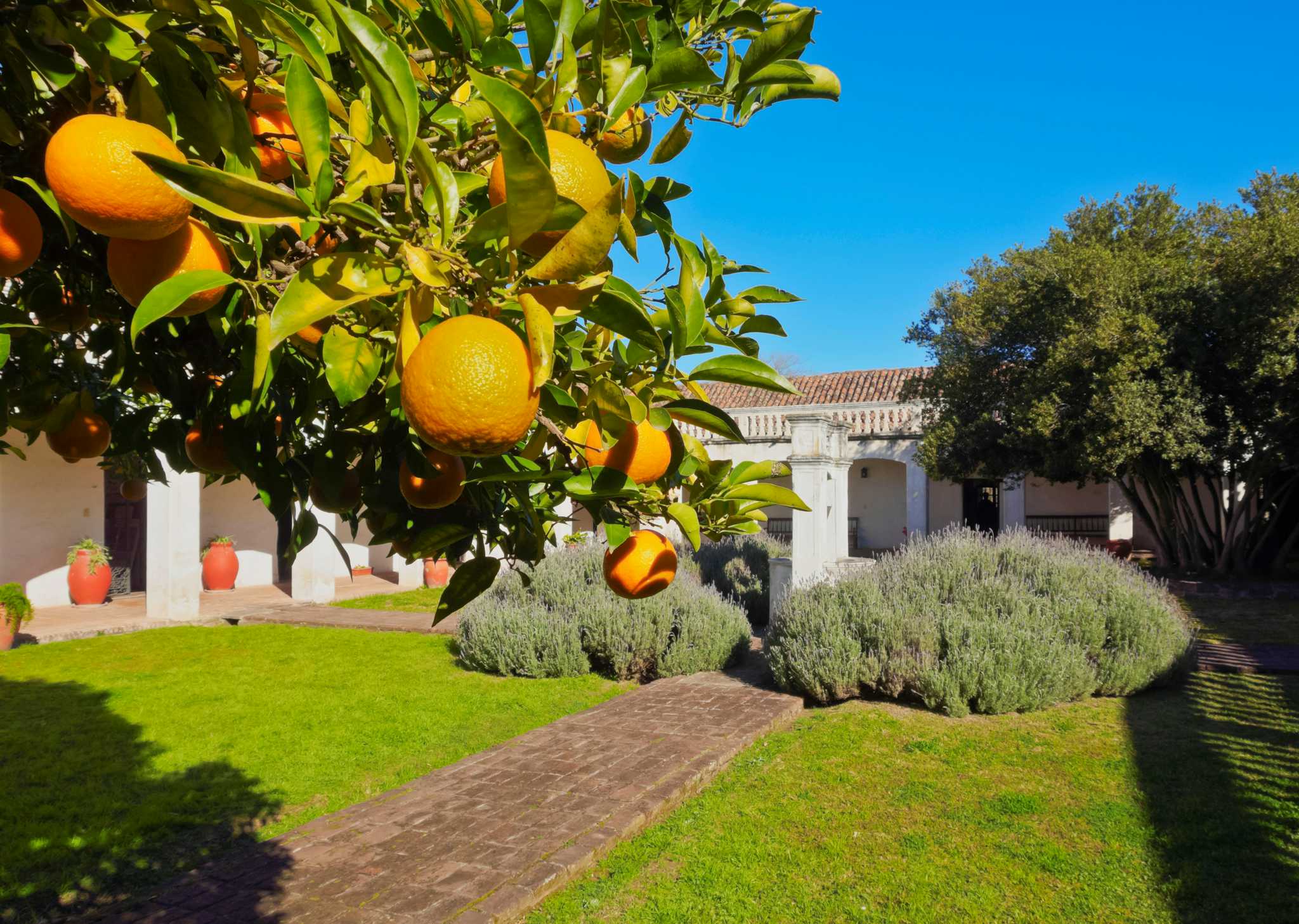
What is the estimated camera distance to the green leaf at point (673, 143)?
52.6 inches

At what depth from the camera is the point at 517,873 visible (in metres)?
4.22

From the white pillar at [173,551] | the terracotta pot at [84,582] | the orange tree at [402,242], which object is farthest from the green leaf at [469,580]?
the terracotta pot at [84,582]

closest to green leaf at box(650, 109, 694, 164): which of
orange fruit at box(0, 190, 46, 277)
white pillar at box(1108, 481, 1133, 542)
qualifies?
orange fruit at box(0, 190, 46, 277)

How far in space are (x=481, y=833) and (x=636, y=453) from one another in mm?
4212

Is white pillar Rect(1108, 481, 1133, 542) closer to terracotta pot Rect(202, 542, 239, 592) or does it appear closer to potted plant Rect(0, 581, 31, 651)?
terracotta pot Rect(202, 542, 239, 592)

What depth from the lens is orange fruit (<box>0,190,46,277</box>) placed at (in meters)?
1.00

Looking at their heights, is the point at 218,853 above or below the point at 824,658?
below

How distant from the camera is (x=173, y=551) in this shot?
11711 mm

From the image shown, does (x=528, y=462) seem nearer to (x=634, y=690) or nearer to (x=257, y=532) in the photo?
(x=634, y=690)

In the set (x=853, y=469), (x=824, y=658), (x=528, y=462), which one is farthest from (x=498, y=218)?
(x=853, y=469)

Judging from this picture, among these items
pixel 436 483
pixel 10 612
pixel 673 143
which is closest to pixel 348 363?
pixel 436 483

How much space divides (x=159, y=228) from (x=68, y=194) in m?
0.09

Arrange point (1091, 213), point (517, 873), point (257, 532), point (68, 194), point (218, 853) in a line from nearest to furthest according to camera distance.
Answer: point (68, 194) < point (517, 873) < point (218, 853) < point (257, 532) < point (1091, 213)

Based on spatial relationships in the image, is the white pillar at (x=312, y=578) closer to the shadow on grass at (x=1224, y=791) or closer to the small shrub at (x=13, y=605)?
the small shrub at (x=13, y=605)
